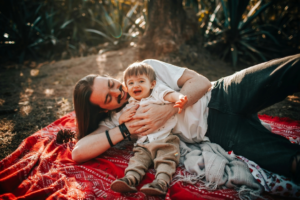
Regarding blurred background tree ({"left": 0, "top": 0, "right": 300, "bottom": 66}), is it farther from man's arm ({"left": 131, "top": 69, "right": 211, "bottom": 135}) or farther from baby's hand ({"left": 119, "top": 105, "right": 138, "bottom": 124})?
baby's hand ({"left": 119, "top": 105, "right": 138, "bottom": 124})

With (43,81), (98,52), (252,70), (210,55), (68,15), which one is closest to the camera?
(252,70)

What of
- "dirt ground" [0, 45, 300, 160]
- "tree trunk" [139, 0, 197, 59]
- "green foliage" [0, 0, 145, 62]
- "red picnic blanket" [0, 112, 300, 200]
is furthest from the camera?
"green foliage" [0, 0, 145, 62]

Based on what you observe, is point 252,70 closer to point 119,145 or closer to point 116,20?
point 119,145

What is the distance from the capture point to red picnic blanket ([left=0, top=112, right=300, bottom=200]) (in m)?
1.34

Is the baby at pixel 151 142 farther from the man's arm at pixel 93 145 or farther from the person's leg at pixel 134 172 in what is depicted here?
the man's arm at pixel 93 145

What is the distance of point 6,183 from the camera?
1.48m

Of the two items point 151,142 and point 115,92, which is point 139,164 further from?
point 115,92

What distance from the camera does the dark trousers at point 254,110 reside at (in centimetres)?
128

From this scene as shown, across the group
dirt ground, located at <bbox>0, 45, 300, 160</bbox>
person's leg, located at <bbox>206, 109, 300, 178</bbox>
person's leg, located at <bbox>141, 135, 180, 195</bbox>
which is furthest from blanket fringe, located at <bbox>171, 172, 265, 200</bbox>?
dirt ground, located at <bbox>0, 45, 300, 160</bbox>

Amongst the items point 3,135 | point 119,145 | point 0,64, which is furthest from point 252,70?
point 0,64

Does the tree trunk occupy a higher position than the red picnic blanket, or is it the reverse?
the tree trunk

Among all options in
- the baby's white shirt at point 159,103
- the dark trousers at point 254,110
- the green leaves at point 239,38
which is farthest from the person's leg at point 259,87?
the green leaves at point 239,38

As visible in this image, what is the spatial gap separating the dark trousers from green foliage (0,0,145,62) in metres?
4.70

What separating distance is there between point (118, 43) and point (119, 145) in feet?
18.1
